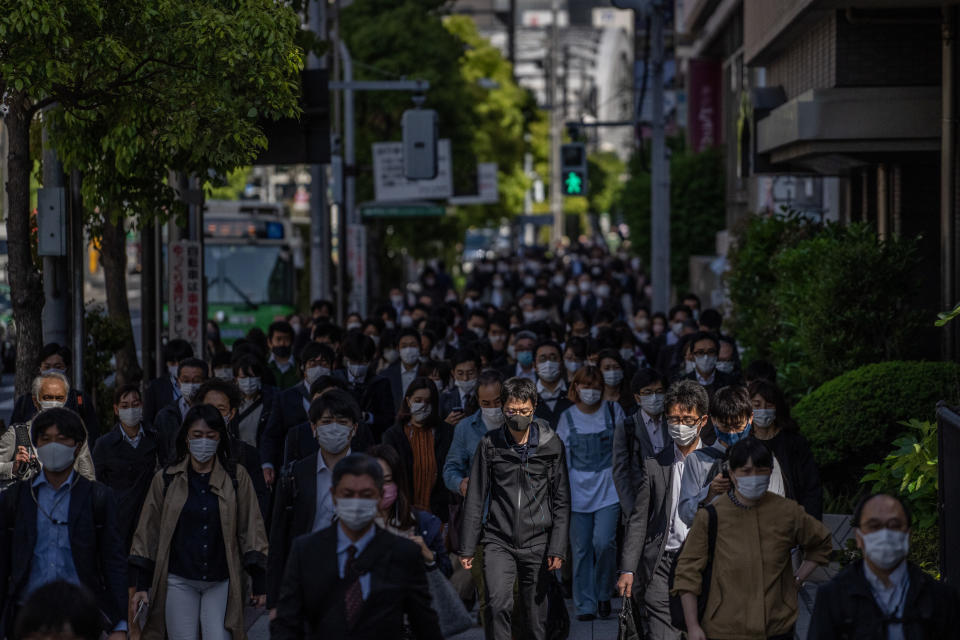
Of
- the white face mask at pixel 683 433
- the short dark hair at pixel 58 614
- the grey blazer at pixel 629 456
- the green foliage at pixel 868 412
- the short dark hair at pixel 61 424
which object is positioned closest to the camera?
the short dark hair at pixel 58 614

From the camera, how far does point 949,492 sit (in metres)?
8.01

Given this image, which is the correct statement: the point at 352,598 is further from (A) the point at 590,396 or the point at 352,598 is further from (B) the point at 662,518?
(A) the point at 590,396

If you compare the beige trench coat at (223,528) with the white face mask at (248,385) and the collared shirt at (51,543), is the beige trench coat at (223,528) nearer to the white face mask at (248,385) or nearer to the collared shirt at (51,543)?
the collared shirt at (51,543)

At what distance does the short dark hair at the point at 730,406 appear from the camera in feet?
26.6

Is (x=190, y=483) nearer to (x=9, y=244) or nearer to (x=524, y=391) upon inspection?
(x=524, y=391)

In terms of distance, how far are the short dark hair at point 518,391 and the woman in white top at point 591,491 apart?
1324mm

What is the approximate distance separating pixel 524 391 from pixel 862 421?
15.5ft

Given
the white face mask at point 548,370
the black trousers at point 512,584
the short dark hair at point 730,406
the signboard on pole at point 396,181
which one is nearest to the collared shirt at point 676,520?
the short dark hair at point 730,406

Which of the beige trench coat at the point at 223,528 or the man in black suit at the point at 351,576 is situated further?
the beige trench coat at the point at 223,528

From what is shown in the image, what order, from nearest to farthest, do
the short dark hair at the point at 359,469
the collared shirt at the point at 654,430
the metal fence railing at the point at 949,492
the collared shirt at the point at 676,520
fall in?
the short dark hair at the point at 359,469 < the metal fence railing at the point at 949,492 < the collared shirt at the point at 676,520 < the collared shirt at the point at 654,430

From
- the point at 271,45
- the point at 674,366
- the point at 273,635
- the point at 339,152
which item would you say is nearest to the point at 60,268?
the point at 271,45

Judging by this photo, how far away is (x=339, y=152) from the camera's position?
30281 millimetres

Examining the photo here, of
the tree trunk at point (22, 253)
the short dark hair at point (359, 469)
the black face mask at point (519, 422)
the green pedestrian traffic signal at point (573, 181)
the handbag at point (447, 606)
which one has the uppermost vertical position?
the green pedestrian traffic signal at point (573, 181)

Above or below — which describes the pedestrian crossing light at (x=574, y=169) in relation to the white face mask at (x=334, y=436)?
above
